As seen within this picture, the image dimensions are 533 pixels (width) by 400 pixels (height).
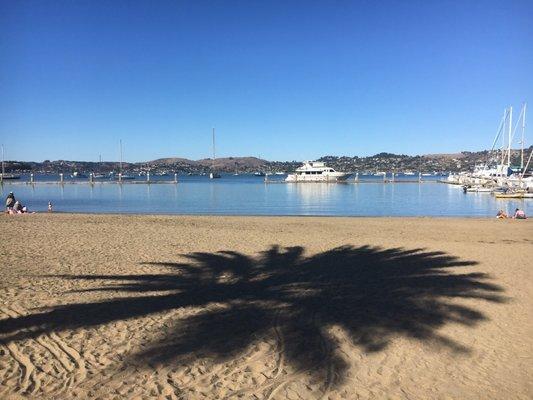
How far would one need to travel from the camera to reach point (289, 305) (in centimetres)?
971

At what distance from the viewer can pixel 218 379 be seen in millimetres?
6195

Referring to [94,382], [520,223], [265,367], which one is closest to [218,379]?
[265,367]

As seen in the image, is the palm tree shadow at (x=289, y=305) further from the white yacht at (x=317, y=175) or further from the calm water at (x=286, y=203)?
the white yacht at (x=317, y=175)

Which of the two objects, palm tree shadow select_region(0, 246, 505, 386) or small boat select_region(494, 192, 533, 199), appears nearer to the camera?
palm tree shadow select_region(0, 246, 505, 386)

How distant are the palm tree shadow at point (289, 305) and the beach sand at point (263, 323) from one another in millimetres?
45

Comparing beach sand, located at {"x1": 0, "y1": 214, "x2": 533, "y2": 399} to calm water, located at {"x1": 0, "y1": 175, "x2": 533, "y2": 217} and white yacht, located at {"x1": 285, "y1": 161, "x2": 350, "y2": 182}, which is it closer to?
calm water, located at {"x1": 0, "y1": 175, "x2": 533, "y2": 217}

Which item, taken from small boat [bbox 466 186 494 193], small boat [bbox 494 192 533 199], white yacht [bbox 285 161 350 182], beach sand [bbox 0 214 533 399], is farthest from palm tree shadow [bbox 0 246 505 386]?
white yacht [bbox 285 161 350 182]

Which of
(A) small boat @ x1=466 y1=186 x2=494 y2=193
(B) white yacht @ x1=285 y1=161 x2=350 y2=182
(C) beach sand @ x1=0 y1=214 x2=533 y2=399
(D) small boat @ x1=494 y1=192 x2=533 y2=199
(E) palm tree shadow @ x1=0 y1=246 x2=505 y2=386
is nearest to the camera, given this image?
(C) beach sand @ x1=0 y1=214 x2=533 y2=399

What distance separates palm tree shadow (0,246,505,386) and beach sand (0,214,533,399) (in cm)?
5

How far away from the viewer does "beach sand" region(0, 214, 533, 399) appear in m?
6.17

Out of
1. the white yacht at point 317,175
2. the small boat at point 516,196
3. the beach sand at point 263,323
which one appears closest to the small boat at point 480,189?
the small boat at point 516,196

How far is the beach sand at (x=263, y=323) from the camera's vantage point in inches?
243

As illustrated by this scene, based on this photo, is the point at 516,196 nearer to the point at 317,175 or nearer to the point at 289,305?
the point at 289,305

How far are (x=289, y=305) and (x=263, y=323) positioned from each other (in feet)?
4.48
